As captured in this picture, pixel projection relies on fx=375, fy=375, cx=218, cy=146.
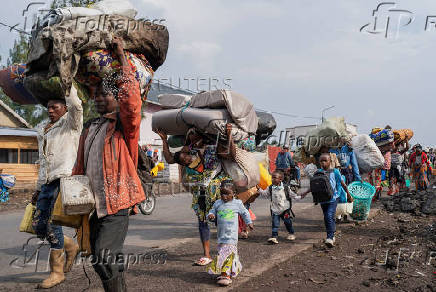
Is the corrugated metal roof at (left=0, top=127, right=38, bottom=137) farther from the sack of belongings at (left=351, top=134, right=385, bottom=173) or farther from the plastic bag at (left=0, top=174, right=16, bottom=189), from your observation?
the sack of belongings at (left=351, top=134, right=385, bottom=173)

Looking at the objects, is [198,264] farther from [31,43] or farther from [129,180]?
[31,43]

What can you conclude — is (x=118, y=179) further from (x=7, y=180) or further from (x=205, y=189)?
(x=7, y=180)

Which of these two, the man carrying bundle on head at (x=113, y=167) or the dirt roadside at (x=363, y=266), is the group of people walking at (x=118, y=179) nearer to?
the man carrying bundle on head at (x=113, y=167)

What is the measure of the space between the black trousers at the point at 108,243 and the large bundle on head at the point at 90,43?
104cm

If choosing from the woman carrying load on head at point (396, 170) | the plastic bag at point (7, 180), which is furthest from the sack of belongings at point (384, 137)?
the plastic bag at point (7, 180)

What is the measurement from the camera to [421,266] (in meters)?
4.80

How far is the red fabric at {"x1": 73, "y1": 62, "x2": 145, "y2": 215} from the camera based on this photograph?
2779 millimetres

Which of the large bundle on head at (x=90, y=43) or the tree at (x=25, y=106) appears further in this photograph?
the tree at (x=25, y=106)

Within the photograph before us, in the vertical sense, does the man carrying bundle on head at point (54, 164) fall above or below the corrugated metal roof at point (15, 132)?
below

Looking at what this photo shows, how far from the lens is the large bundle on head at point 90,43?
2.69 metres

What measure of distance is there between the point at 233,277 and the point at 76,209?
7.30 ft

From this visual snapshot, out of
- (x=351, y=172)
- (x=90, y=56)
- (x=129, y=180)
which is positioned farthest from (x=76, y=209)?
(x=351, y=172)

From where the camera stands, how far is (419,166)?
13352 millimetres
